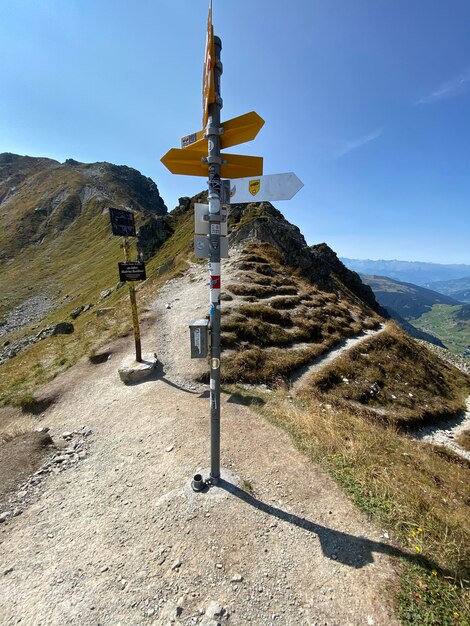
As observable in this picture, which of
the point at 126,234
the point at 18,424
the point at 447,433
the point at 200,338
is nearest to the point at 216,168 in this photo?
the point at 200,338

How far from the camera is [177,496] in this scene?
648 centimetres

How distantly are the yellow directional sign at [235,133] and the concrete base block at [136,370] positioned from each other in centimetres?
1119

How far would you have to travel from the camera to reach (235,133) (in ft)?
15.8

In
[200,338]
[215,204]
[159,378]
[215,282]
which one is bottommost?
[159,378]

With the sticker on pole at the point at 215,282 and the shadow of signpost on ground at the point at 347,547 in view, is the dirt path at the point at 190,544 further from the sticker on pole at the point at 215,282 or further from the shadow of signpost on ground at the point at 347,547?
the sticker on pole at the point at 215,282

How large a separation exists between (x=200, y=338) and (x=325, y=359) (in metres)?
14.8

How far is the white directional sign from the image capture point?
467cm

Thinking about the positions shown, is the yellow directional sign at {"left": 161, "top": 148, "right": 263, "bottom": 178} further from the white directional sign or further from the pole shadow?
the pole shadow

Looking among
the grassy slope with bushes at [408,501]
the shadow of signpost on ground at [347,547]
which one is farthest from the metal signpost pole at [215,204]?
the grassy slope with bushes at [408,501]

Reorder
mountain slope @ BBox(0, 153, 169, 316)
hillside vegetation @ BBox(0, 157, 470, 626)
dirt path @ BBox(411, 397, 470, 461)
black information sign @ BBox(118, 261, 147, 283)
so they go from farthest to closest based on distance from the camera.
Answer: mountain slope @ BBox(0, 153, 169, 316)
dirt path @ BBox(411, 397, 470, 461)
black information sign @ BBox(118, 261, 147, 283)
hillside vegetation @ BBox(0, 157, 470, 626)

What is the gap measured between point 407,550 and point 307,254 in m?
36.8

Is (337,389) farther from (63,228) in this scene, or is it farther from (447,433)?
(63,228)

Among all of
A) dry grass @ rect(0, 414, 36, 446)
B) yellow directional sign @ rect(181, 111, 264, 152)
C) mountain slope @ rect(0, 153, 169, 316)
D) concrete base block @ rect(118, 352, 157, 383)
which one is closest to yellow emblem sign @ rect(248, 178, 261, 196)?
yellow directional sign @ rect(181, 111, 264, 152)

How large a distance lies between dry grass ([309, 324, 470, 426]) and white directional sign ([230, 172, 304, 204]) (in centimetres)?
1242
